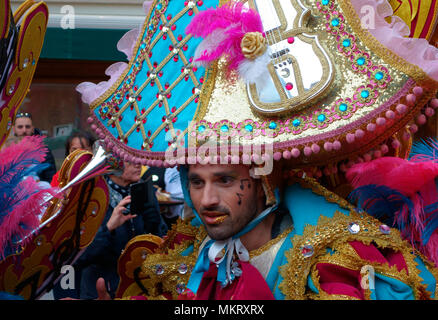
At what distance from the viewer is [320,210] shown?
218cm

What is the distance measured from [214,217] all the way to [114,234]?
4.79ft

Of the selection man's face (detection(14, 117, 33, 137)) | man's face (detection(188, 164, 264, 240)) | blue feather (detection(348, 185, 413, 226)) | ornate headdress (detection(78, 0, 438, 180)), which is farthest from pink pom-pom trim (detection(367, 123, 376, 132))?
man's face (detection(14, 117, 33, 137))

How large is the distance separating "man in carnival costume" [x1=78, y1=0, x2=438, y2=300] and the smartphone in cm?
97

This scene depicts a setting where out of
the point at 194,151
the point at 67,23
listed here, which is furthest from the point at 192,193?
the point at 67,23

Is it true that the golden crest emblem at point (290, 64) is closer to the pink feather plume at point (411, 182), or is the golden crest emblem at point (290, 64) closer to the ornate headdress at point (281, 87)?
the ornate headdress at point (281, 87)

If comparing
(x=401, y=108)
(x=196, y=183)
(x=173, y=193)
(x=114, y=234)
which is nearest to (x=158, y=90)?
(x=196, y=183)

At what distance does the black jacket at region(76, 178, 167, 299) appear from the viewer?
344 centimetres

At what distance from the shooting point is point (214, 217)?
7.09 ft

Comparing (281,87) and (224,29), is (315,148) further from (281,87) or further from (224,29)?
(224,29)

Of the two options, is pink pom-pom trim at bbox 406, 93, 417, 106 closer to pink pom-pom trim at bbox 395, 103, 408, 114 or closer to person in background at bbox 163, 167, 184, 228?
pink pom-pom trim at bbox 395, 103, 408, 114

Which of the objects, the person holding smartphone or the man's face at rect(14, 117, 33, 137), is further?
the man's face at rect(14, 117, 33, 137)

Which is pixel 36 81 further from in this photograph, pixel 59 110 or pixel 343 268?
pixel 343 268

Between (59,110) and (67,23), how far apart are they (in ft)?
3.27

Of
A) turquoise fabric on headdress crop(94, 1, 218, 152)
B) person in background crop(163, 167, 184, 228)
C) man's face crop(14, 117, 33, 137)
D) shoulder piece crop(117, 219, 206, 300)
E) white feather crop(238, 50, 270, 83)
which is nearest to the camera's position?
white feather crop(238, 50, 270, 83)
